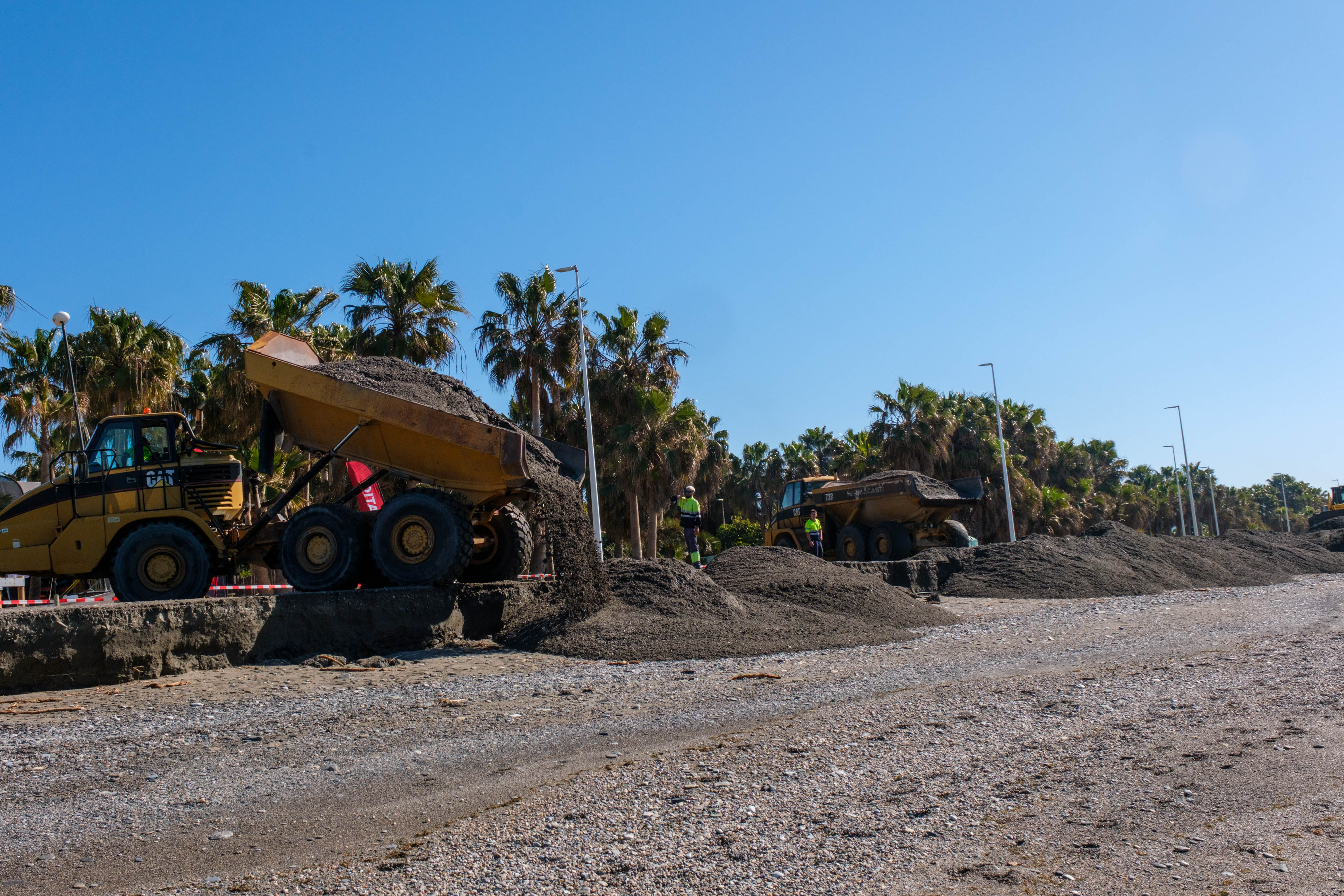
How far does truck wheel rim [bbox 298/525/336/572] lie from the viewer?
10.2 meters

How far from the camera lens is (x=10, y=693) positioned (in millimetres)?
7629

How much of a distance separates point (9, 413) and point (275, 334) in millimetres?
22980

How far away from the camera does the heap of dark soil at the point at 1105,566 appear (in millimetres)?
16359

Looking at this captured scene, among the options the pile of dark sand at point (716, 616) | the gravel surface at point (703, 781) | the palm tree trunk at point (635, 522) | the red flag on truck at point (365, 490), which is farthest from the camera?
the palm tree trunk at point (635, 522)

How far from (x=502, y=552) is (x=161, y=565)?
388 centimetres

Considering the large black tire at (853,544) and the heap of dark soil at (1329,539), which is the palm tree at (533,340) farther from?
the heap of dark soil at (1329,539)

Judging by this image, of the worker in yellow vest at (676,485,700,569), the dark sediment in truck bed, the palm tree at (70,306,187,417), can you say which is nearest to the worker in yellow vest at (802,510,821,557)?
the dark sediment in truck bed

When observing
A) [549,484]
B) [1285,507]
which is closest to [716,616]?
[549,484]

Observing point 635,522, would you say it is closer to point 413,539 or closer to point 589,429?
point 589,429

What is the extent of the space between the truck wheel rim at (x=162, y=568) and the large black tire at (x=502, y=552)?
3.23 metres

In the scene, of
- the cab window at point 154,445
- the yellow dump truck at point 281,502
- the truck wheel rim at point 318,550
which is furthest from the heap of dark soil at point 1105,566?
the cab window at point 154,445

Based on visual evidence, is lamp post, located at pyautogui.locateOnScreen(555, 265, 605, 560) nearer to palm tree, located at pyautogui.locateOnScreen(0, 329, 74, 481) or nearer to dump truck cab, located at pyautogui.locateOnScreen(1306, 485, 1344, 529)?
palm tree, located at pyautogui.locateOnScreen(0, 329, 74, 481)

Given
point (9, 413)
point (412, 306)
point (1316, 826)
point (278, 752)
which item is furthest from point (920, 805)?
point (9, 413)

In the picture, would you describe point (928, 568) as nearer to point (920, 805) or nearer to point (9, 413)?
point (920, 805)
